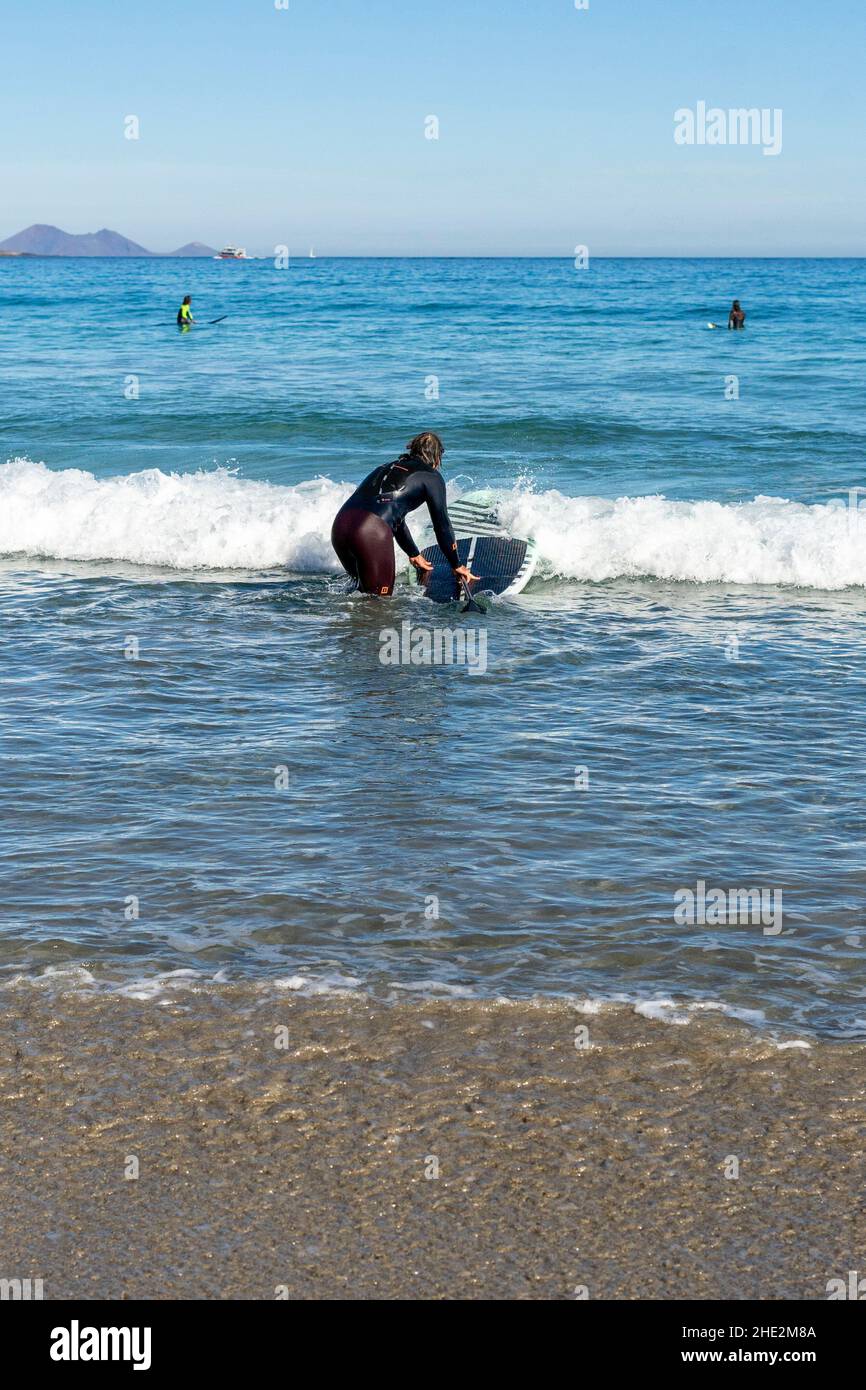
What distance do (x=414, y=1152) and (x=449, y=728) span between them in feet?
14.2

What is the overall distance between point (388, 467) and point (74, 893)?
633 centimetres

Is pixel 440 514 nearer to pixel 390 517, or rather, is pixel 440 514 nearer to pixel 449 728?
pixel 390 517

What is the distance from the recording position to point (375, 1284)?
3.45m

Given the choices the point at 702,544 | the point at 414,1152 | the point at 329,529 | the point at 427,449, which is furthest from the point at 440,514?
the point at 414,1152

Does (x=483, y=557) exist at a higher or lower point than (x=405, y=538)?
lower

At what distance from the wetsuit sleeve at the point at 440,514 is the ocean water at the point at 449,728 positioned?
639mm

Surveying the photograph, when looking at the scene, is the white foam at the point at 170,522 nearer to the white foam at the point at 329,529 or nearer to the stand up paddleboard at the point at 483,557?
the white foam at the point at 329,529

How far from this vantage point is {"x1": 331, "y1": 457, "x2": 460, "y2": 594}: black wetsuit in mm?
10898

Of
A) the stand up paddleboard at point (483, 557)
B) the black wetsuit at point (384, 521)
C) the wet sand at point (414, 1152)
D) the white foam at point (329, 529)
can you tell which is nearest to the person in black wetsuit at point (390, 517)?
the black wetsuit at point (384, 521)

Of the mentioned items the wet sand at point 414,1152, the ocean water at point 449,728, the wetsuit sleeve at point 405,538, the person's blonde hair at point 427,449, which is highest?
the person's blonde hair at point 427,449

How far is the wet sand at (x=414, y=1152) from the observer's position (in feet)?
11.5

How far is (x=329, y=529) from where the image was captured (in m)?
14.5

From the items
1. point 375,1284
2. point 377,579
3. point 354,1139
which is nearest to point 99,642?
point 377,579
